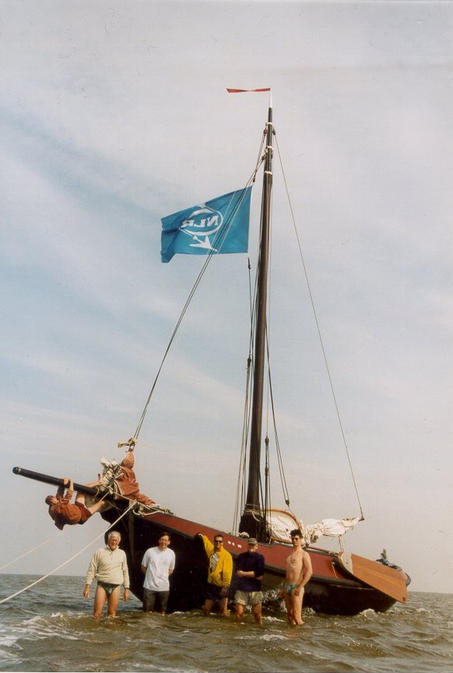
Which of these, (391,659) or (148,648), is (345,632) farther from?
(148,648)

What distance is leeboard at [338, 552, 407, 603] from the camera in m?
13.9

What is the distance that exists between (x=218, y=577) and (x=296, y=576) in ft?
4.54

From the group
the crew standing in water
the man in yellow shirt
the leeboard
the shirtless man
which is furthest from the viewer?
the leeboard

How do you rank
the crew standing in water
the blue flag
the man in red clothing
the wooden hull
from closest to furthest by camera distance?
the crew standing in water, the man in red clothing, the wooden hull, the blue flag

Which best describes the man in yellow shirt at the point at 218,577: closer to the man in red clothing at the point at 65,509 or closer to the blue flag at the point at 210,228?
the man in red clothing at the point at 65,509

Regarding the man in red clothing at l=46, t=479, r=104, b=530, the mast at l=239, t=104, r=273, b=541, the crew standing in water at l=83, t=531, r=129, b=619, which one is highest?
the mast at l=239, t=104, r=273, b=541

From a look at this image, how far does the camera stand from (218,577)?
415 inches

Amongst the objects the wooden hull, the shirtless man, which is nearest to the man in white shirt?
the wooden hull

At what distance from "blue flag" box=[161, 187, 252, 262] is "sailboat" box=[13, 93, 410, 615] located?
15 cm

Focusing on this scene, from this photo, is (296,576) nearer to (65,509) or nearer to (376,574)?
(65,509)

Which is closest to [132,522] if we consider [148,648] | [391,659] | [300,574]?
[300,574]

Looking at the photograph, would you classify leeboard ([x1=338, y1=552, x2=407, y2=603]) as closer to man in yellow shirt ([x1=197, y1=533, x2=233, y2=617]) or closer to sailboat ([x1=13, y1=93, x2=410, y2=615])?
sailboat ([x1=13, y1=93, x2=410, y2=615])

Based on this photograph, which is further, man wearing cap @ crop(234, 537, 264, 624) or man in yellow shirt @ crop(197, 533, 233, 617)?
man in yellow shirt @ crop(197, 533, 233, 617)

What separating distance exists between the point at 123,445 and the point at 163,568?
3.13 m
